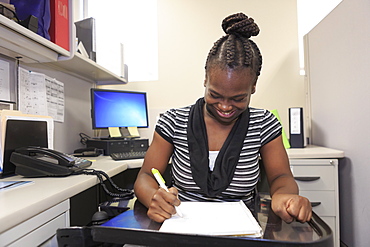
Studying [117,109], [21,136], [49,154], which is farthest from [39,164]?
[117,109]

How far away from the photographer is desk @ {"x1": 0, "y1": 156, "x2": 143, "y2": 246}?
1.90 feet

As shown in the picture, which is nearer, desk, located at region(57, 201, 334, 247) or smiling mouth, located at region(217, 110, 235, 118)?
desk, located at region(57, 201, 334, 247)

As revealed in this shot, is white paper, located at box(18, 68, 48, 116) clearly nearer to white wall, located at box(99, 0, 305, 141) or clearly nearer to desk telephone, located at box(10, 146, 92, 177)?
desk telephone, located at box(10, 146, 92, 177)

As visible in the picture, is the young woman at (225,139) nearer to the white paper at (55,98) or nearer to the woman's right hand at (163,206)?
the woman's right hand at (163,206)

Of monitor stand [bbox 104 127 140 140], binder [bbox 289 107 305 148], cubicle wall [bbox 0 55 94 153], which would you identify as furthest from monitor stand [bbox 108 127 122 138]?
binder [bbox 289 107 305 148]

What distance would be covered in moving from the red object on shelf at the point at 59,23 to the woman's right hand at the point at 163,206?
896 mm

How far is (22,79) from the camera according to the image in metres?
1.32

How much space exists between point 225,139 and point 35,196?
1.98 ft

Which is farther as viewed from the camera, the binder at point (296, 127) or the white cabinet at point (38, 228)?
the binder at point (296, 127)

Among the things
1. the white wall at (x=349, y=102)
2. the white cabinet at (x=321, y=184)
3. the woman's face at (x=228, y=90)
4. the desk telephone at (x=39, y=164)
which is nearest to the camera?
the woman's face at (x=228, y=90)

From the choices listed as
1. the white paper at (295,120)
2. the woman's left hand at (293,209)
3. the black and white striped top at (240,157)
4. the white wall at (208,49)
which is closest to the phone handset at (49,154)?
the black and white striped top at (240,157)

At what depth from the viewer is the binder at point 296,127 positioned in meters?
1.88

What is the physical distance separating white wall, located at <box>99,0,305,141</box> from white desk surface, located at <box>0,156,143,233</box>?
4.56 feet

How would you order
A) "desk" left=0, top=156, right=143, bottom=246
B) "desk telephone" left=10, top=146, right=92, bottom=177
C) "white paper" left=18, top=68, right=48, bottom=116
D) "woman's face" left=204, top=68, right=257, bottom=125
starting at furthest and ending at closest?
"white paper" left=18, top=68, right=48, bottom=116, "desk telephone" left=10, top=146, right=92, bottom=177, "woman's face" left=204, top=68, right=257, bottom=125, "desk" left=0, top=156, right=143, bottom=246
